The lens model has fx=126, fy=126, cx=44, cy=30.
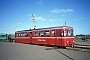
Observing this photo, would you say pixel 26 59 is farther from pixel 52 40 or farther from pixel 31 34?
pixel 31 34

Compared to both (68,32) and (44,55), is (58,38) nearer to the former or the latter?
(68,32)

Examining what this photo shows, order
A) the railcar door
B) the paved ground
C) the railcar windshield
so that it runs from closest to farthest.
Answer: the paved ground < the railcar windshield < the railcar door

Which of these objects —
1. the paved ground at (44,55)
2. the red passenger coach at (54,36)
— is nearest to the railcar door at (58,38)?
the red passenger coach at (54,36)

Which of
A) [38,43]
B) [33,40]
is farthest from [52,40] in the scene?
[33,40]

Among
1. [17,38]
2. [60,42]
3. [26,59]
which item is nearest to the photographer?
[26,59]

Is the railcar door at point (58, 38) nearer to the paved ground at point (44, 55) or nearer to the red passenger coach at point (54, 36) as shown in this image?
the red passenger coach at point (54, 36)

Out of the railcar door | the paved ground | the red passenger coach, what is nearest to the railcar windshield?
the red passenger coach

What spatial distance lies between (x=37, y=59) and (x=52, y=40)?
403 inches

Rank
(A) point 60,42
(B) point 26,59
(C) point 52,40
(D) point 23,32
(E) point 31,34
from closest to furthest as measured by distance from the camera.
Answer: (B) point 26,59, (A) point 60,42, (C) point 52,40, (E) point 31,34, (D) point 23,32

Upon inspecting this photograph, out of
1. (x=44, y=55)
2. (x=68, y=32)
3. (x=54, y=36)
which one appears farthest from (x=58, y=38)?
(x=44, y=55)

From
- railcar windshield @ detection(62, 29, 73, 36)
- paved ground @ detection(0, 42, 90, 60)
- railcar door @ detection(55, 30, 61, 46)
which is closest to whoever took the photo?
paved ground @ detection(0, 42, 90, 60)

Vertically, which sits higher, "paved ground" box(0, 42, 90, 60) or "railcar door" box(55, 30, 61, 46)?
"railcar door" box(55, 30, 61, 46)

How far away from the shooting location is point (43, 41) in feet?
73.4

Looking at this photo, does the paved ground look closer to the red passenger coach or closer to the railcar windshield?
the red passenger coach
